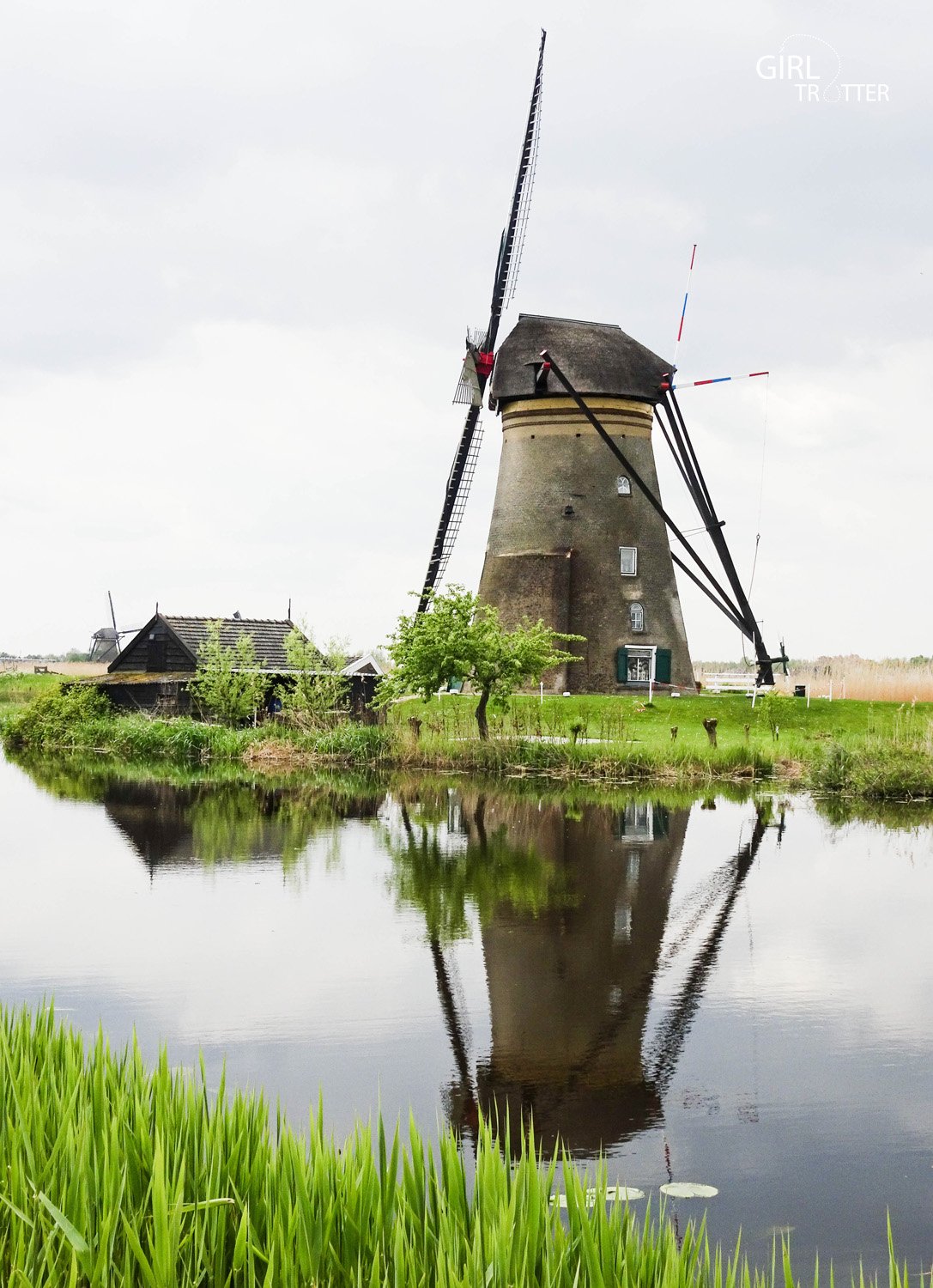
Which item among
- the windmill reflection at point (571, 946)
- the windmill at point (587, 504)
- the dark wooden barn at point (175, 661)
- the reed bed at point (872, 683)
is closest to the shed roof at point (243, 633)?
the dark wooden barn at point (175, 661)

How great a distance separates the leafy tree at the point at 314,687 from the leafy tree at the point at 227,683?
830 millimetres

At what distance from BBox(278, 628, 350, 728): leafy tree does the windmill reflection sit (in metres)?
10.7

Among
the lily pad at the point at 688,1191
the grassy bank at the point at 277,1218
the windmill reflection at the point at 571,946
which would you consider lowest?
the lily pad at the point at 688,1191

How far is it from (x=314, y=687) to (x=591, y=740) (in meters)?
7.17

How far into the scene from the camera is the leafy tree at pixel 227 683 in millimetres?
31906

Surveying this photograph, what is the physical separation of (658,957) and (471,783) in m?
12.9

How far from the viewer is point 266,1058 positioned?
261 inches

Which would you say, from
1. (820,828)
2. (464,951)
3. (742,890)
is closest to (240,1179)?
(464,951)

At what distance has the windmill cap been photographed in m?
32.1

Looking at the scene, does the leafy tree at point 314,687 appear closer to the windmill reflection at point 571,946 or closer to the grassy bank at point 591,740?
the grassy bank at point 591,740

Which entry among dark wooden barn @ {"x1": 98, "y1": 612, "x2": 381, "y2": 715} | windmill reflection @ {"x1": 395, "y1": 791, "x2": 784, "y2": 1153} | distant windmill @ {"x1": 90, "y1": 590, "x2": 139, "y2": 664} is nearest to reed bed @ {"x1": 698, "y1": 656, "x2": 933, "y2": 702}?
dark wooden barn @ {"x1": 98, "y1": 612, "x2": 381, "y2": 715}

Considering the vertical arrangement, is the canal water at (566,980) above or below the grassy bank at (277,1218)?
below

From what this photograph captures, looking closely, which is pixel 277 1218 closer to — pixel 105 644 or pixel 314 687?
pixel 314 687

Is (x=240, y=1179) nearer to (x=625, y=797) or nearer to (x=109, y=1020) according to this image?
(x=109, y=1020)
